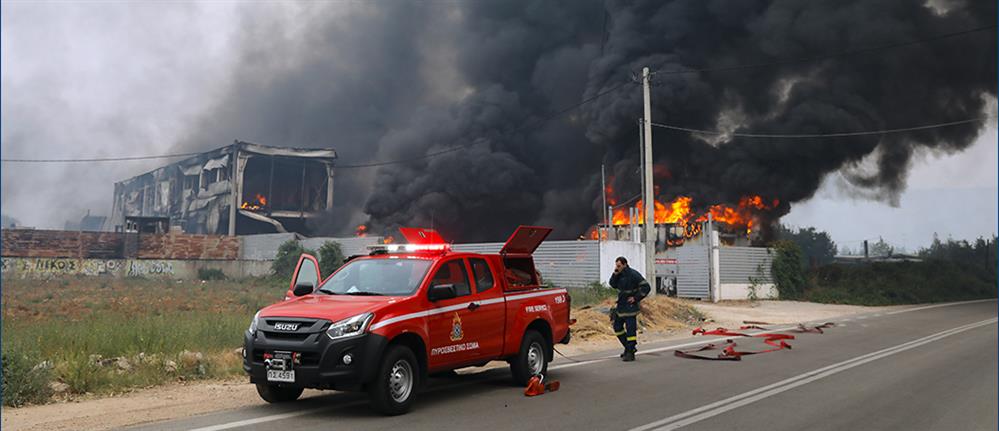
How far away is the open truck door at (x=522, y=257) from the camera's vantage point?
30.4ft

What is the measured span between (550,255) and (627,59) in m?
20.6

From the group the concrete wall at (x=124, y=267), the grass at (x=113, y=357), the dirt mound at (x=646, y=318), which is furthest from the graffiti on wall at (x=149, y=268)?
the dirt mound at (x=646, y=318)

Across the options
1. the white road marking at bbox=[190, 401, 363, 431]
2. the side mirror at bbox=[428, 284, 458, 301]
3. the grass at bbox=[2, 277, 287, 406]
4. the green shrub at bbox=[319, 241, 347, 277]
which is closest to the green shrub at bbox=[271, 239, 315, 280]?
the green shrub at bbox=[319, 241, 347, 277]

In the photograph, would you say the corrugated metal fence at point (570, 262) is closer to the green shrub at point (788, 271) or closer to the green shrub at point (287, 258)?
the green shrub at point (788, 271)

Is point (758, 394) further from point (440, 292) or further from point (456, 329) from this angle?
point (440, 292)

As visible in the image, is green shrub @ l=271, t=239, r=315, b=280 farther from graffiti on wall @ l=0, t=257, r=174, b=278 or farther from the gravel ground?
the gravel ground

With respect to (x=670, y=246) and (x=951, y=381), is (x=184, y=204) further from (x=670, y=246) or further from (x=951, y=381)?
(x=951, y=381)

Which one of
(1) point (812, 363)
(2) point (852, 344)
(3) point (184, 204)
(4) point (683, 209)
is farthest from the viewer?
(3) point (184, 204)

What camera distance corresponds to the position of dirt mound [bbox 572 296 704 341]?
52.4ft

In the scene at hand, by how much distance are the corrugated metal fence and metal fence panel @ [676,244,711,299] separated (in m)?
4.36

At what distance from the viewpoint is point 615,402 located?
7.79 meters

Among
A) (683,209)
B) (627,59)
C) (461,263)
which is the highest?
(627,59)

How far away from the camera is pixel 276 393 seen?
755 centimetres

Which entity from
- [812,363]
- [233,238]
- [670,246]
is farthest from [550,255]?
[233,238]
